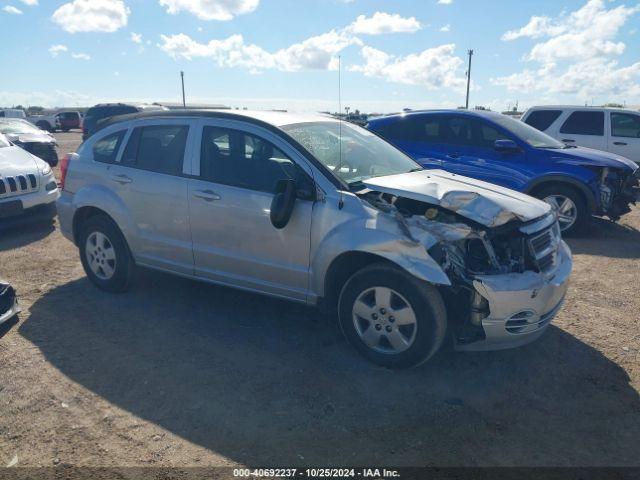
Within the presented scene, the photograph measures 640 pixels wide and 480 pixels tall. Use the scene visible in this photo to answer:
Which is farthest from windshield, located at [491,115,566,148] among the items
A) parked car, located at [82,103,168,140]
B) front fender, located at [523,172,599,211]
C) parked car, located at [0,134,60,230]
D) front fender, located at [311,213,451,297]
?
parked car, located at [82,103,168,140]

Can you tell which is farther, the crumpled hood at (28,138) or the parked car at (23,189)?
the crumpled hood at (28,138)

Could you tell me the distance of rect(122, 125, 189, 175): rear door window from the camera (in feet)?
14.8

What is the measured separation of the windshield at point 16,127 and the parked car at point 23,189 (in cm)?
568

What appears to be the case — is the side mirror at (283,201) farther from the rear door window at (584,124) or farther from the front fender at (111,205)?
the rear door window at (584,124)

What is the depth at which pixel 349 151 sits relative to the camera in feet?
14.2

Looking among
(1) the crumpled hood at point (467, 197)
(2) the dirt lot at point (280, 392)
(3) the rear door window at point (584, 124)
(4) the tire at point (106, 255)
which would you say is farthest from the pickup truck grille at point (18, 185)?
(3) the rear door window at point (584, 124)

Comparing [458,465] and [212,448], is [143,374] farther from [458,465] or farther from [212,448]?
[458,465]

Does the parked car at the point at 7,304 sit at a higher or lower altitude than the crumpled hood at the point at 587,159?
lower

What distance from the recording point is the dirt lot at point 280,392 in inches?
112

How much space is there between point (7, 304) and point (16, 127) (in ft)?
36.4

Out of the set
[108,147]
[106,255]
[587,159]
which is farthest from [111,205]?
[587,159]

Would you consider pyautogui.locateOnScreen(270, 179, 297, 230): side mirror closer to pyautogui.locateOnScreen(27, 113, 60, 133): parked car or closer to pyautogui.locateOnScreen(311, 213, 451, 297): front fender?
pyautogui.locateOnScreen(311, 213, 451, 297): front fender

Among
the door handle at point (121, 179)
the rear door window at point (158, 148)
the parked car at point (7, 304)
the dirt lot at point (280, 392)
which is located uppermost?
the rear door window at point (158, 148)

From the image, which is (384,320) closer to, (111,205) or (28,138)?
(111,205)
